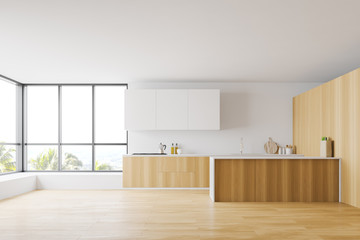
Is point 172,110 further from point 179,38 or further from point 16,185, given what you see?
point 16,185

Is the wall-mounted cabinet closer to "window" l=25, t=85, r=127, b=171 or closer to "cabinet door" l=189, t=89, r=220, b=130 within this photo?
Result: "cabinet door" l=189, t=89, r=220, b=130

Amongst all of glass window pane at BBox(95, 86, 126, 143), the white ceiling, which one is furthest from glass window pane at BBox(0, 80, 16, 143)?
glass window pane at BBox(95, 86, 126, 143)

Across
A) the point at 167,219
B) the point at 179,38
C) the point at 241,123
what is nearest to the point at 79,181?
the point at 167,219

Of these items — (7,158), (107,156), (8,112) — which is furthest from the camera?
(107,156)

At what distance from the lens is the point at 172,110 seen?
23.2 ft

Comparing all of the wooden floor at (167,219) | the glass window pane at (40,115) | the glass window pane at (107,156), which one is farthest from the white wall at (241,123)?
the glass window pane at (40,115)

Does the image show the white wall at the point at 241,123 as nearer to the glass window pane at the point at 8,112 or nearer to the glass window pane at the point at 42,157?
the glass window pane at the point at 42,157

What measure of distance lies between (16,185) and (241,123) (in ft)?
16.0

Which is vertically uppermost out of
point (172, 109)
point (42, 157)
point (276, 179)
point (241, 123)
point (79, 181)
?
point (172, 109)

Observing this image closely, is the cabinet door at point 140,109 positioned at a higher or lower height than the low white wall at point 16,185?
higher

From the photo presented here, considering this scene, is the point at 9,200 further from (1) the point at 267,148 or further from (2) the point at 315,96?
(2) the point at 315,96

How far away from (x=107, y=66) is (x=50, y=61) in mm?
962

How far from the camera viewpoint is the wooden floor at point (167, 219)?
353 cm

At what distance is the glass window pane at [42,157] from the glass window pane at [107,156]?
988 millimetres
